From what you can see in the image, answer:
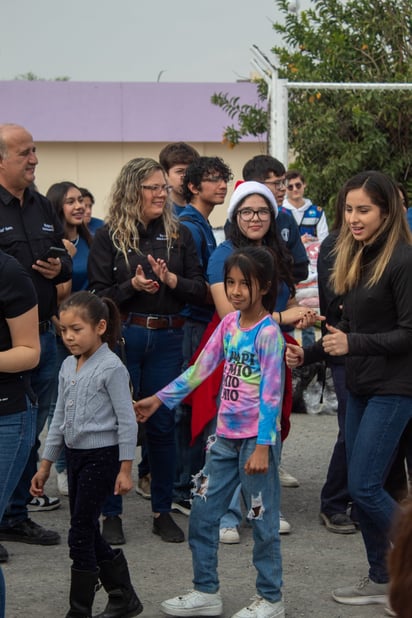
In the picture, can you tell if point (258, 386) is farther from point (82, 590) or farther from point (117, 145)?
point (117, 145)

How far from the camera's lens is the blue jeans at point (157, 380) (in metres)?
5.95

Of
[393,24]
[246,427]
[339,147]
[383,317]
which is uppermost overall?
[393,24]

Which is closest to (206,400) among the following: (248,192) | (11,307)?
(248,192)

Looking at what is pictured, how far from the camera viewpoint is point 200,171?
669 centimetres

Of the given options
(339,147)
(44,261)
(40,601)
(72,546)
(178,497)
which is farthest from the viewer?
(339,147)

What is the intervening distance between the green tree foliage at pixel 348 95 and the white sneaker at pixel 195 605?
7339 millimetres

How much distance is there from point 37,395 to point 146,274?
96 cm

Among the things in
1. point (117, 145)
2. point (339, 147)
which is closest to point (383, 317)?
point (339, 147)

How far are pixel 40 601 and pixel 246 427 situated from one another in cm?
133

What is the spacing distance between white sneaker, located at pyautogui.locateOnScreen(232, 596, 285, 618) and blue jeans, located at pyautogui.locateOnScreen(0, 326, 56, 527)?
5.63ft

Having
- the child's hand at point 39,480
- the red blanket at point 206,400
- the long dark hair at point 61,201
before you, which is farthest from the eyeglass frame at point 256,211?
the child's hand at point 39,480

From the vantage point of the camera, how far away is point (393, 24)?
1210cm

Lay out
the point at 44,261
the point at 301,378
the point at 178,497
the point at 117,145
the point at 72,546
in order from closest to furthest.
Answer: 1. the point at 72,546
2. the point at 44,261
3. the point at 178,497
4. the point at 301,378
5. the point at 117,145

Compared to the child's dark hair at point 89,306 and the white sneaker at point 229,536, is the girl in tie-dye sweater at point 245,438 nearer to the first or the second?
the child's dark hair at point 89,306
